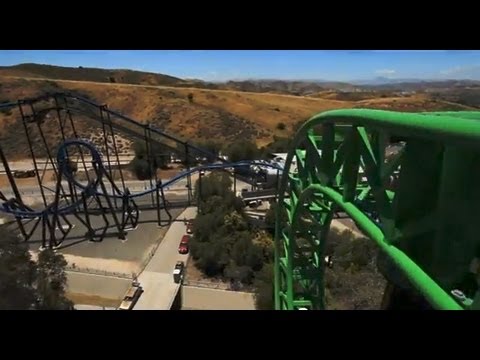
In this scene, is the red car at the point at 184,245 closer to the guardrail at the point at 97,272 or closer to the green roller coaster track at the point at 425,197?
the guardrail at the point at 97,272

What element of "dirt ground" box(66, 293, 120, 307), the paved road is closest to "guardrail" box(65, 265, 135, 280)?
the paved road

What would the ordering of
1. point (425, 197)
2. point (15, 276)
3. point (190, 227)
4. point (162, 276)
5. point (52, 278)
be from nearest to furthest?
point (425, 197) < point (15, 276) < point (52, 278) < point (162, 276) < point (190, 227)

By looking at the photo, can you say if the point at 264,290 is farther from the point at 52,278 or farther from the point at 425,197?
the point at 425,197

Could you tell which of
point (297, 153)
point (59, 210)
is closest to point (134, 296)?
point (59, 210)

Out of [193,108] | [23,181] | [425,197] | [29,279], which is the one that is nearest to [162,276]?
[29,279]

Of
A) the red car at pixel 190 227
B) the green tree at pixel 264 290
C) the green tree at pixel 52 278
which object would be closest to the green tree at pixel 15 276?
the green tree at pixel 52 278

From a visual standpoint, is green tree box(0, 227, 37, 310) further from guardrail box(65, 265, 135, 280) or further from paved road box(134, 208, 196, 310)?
paved road box(134, 208, 196, 310)
